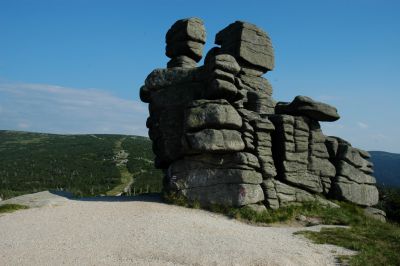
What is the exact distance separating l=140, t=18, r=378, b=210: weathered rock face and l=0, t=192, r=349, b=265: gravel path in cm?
326

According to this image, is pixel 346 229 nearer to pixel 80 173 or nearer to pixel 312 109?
pixel 312 109

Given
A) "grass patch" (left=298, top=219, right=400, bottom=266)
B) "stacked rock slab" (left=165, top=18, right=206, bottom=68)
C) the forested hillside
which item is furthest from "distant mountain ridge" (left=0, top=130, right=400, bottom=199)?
"grass patch" (left=298, top=219, right=400, bottom=266)

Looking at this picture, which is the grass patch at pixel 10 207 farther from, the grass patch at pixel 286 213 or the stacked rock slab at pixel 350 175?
the stacked rock slab at pixel 350 175

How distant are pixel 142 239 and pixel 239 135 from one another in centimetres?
1092

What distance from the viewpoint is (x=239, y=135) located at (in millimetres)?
25891

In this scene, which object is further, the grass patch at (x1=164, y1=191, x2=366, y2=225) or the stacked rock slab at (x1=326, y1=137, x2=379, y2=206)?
the stacked rock slab at (x1=326, y1=137, x2=379, y2=206)

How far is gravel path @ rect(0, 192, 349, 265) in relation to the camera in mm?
15516

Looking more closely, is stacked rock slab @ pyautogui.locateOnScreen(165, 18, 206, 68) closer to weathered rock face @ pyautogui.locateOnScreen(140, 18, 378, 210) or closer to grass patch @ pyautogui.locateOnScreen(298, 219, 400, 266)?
weathered rock face @ pyautogui.locateOnScreen(140, 18, 378, 210)

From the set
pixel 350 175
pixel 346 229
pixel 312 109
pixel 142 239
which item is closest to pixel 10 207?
pixel 142 239

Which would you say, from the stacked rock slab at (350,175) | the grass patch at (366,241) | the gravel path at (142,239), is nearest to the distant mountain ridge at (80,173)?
the stacked rock slab at (350,175)

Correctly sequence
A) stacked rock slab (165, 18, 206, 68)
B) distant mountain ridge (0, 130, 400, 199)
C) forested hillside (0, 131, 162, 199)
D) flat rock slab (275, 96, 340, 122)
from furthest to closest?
forested hillside (0, 131, 162, 199)
distant mountain ridge (0, 130, 400, 199)
stacked rock slab (165, 18, 206, 68)
flat rock slab (275, 96, 340, 122)

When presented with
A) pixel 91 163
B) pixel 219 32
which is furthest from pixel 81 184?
pixel 219 32

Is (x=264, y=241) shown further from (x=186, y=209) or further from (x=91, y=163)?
(x=91, y=163)

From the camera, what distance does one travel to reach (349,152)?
31219 millimetres
